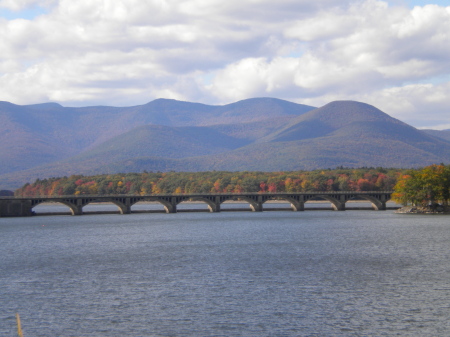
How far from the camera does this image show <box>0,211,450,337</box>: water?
45750 mm

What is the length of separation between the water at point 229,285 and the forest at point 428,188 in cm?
4889

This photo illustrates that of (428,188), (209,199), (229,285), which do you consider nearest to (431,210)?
(428,188)

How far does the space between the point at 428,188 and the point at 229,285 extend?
109 meters

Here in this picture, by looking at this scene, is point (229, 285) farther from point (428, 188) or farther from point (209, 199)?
point (209, 199)

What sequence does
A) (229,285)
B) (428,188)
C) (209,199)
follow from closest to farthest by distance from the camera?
(229,285) < (428,188) < (209,199)

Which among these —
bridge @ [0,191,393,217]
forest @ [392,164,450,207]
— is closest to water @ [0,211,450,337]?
forest @ [392,164,450,207]

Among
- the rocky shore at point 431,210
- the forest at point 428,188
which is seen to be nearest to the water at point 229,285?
the forest at point 428,188

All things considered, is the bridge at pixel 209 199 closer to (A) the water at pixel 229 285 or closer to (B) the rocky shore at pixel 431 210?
(B) the rocky shore at pixel 431 210

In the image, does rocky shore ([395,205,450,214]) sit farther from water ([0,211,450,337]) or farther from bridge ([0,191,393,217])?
water ([0,211,450,337])

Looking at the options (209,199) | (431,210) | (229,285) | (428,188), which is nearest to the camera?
(229,285)

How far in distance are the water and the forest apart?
Answer: 4889 cm

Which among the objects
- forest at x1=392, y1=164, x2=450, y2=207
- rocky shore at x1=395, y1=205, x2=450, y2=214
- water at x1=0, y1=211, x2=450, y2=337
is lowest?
water at x1=0, y1=211, x2=450, y2=337

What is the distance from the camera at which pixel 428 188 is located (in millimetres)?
158500

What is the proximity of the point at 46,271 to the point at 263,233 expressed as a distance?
174 ft
